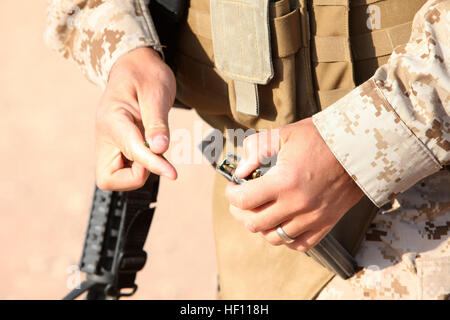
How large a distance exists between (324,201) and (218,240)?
72 centimetres

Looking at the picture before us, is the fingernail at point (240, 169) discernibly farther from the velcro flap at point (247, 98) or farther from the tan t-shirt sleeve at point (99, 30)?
the tan t-shirt sleeve at point (99, 30)

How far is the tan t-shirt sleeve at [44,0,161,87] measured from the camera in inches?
59.6

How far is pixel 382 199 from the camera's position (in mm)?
1226

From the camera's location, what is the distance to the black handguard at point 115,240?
74.0 inches

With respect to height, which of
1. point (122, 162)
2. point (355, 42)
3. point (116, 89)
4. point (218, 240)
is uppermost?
point (355, 42)

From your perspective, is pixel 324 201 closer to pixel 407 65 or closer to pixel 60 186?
pixel 407 65

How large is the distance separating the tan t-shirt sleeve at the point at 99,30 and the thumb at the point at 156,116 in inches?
7.3

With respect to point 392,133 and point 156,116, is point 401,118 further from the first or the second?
point 156,116

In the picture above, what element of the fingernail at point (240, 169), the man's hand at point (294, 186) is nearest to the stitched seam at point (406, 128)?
the man's hand at point (294, 186)

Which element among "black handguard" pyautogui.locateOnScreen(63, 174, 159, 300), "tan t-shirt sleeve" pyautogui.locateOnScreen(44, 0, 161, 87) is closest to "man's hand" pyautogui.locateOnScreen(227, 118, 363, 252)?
"tan t-shirt sleeve" pyautogui.locateOnScreen(44, 0, 161, 87)

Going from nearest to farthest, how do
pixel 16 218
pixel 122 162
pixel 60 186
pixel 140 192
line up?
1. pixel 122 162
2. pixel 140 192
3. pixel 16 218
4. pixel 60 186

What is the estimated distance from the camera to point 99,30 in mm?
1571

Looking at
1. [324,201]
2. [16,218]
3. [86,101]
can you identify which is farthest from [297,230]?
[86,101]

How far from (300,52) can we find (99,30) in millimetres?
526
